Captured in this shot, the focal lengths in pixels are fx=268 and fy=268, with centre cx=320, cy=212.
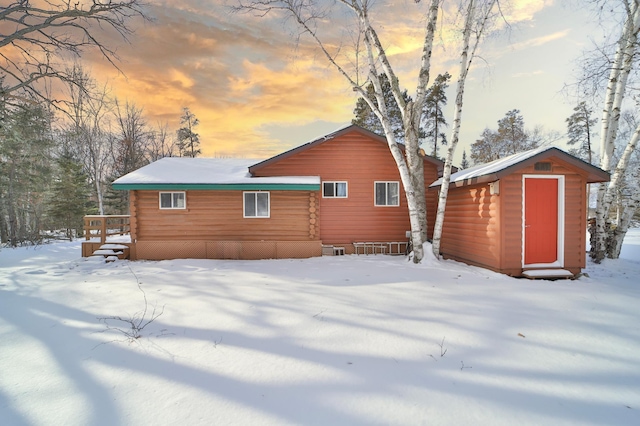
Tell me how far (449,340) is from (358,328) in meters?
1.13

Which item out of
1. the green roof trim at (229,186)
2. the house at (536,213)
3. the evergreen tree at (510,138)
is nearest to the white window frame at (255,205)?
the green roof trim at (229,186)

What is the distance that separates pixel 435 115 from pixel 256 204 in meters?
18.8

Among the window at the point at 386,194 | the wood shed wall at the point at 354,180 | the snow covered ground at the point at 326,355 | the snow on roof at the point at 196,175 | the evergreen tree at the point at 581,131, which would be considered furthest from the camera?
the evergreen tree at the point at 581,131

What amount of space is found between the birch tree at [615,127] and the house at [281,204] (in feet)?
16.1

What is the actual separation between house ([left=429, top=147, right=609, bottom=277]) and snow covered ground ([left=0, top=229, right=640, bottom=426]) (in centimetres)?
126

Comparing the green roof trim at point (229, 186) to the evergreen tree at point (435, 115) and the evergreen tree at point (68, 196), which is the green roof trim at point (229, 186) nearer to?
the evergreen tree at point (68, 196)

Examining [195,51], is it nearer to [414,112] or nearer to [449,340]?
[414,112]

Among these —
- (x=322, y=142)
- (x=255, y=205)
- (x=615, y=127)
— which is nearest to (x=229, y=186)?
(x=255, y=205)

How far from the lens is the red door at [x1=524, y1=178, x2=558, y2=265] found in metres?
6.98

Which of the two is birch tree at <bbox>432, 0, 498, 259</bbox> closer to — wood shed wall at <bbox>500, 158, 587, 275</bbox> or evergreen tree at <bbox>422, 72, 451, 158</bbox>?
wood shed wall at <bbox>500, 158, 587, 275</bbox>

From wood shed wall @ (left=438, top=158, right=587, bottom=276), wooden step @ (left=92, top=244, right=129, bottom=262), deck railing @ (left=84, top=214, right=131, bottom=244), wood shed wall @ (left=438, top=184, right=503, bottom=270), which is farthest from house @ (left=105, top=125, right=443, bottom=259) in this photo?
wood shed wall @ (left=438, top=158, right=587, bottom=276)

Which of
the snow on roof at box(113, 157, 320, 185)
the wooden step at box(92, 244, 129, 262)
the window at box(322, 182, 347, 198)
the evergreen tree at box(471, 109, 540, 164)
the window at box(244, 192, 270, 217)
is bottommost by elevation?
the wooden step at box(92, 244, 129, 262)

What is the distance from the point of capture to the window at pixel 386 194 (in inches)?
420

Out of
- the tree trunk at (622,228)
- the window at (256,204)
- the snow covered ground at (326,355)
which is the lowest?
the snow covered ground at (326,355)
